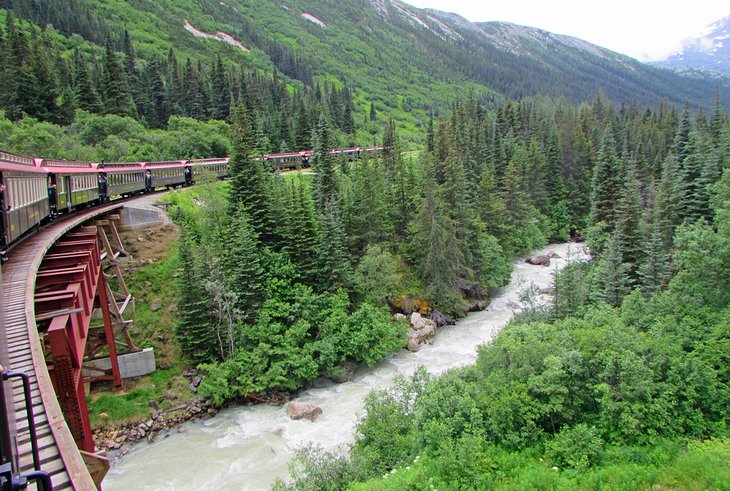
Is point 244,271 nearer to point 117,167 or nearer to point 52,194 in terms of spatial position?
point 52,194

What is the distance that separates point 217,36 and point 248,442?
16837 centimetres

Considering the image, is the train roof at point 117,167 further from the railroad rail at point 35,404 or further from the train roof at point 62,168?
the railroad rail at point 35,404

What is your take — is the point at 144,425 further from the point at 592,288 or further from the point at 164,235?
the point at 592,288

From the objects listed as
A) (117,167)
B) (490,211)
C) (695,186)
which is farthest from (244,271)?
(695,186)

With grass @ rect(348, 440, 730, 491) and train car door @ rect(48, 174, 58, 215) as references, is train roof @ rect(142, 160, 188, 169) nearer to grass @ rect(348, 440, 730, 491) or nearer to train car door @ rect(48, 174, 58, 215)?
train car door @ rect(48, 174, 58, 215)

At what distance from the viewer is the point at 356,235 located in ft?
127

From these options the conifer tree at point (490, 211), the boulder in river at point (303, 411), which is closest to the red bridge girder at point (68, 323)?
the boulder in river at point (303, 411)

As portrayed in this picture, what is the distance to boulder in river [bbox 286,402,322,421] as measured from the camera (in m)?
24.1

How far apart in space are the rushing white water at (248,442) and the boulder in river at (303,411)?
0.35 meters

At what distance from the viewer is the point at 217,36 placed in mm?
160125

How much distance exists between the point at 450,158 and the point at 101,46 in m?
107

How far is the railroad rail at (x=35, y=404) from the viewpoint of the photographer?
6.01 meters

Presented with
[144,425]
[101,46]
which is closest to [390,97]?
[101,46]

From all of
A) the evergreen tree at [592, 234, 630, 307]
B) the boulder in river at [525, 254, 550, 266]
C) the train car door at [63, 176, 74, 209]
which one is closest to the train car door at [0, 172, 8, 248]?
the train car door at [63, 176, 74, 209]
